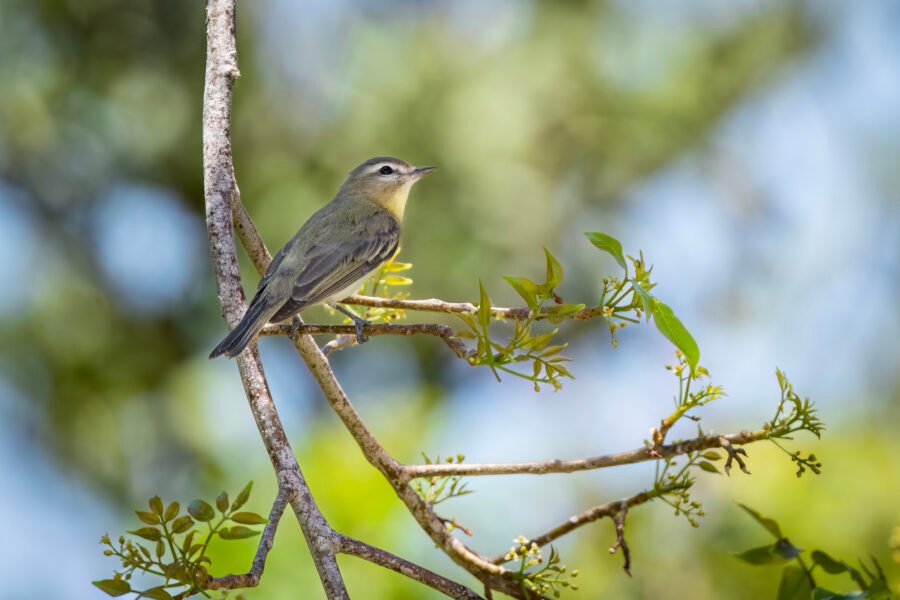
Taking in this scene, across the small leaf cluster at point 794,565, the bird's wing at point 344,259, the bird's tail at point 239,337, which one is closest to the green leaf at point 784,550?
the small leaf cluster at point 794,565

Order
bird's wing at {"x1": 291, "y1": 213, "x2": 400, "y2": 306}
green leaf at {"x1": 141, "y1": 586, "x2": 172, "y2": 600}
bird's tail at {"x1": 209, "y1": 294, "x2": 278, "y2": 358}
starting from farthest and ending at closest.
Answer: bird's wing at {"x1": 291, "y1": 213, "x2": 400, "y2": 306}, bird's tail at {"x1": 209, "y1": 294, "x2": 278, "y2": 358}, green leaf at {"x1": 141, "y1": 586, "x2": 172, "y2": 600}

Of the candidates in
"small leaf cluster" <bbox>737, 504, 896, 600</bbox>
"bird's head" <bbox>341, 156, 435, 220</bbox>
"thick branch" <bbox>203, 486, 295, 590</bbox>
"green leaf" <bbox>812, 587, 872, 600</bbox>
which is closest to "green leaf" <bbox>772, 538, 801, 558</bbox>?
"small leaf cluster" <bbox>737, 504, 896, 600</bbox>

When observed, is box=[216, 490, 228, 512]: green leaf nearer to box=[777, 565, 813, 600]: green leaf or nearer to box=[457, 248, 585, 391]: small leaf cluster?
box=[457, 248, 585, 391]: small leaf cluster

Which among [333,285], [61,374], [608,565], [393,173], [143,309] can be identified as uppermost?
[143,309]

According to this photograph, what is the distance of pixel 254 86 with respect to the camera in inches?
253

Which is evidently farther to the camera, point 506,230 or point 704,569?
point 506,230

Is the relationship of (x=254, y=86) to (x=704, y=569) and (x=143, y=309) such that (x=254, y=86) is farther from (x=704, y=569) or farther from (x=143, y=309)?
(x=704, y=569)

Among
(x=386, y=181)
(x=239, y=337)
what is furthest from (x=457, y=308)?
(x=386, y=181)

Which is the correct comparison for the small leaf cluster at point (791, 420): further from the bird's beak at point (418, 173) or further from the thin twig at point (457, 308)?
the bird's beak at point (418, 173)

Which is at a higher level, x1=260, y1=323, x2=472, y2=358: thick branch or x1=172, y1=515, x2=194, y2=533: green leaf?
x1=260, y1=323, x2=472, y2=358: thick branch

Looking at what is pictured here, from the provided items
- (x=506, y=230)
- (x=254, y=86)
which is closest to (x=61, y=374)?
(x=254, y=86)

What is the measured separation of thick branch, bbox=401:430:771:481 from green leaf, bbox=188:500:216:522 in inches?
20.8

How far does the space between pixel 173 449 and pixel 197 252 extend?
1.36m

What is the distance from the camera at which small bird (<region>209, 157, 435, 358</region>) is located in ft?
9.51
